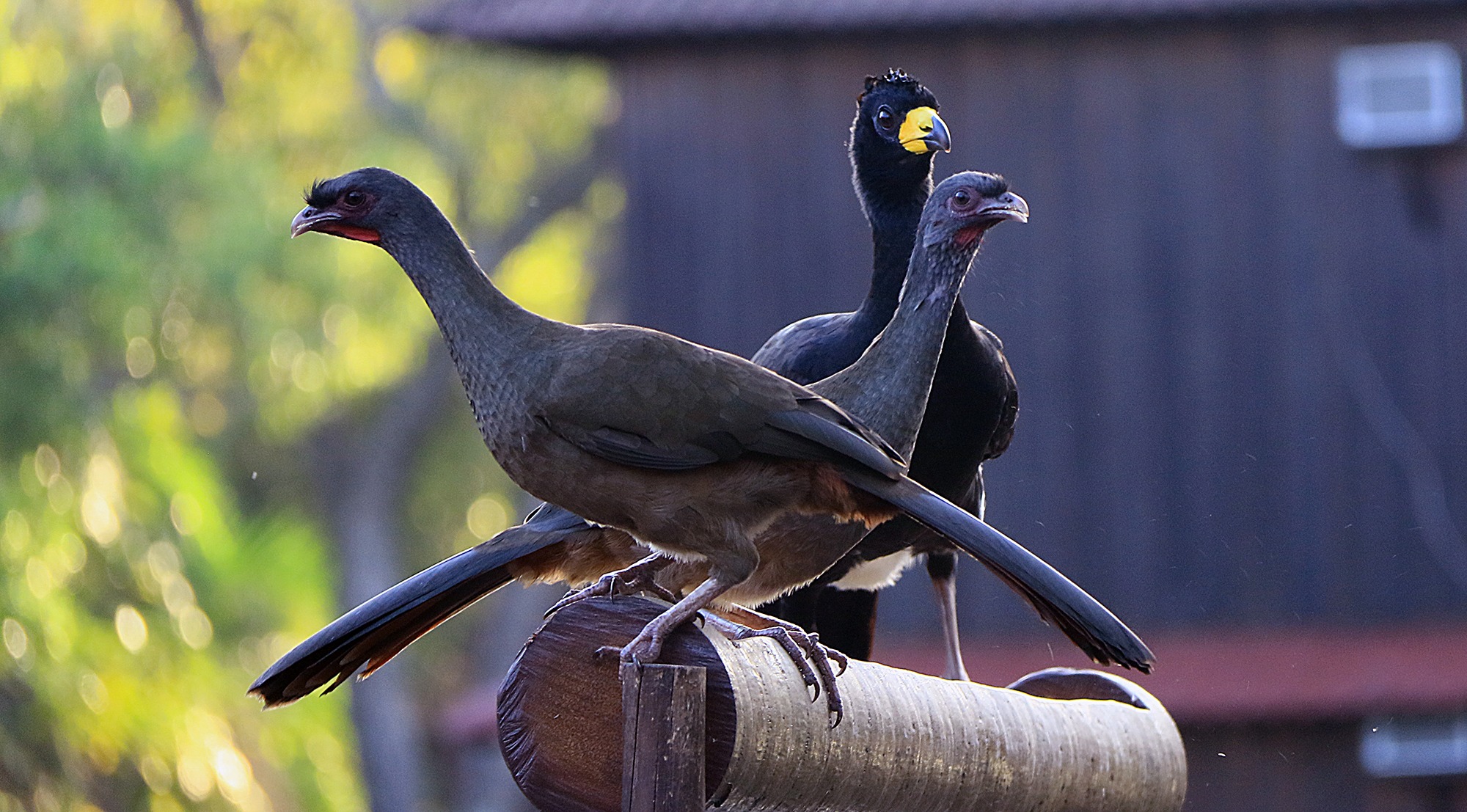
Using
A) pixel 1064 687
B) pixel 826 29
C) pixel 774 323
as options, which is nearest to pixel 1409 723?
pixel 774 323

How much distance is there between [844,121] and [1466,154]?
394 cm

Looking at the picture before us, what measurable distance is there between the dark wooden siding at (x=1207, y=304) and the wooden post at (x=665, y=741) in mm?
8629

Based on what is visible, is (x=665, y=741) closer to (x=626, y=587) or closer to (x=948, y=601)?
(x=626, y=587)

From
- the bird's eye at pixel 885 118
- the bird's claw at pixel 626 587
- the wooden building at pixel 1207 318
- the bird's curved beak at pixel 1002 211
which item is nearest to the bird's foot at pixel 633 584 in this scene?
the bird's claw at pixel 626 587

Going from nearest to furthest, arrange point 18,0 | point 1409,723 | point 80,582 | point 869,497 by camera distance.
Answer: point 869,497
point 80,582
point 1409,723
point 18,0

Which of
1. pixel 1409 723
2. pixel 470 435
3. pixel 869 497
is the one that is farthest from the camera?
pixel 470 435

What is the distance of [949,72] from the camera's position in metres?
11.3

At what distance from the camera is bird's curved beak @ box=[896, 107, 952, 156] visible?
4.18 metres

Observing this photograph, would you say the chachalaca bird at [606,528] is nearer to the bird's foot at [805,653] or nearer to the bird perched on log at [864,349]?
the bird perched on log at [864,349]

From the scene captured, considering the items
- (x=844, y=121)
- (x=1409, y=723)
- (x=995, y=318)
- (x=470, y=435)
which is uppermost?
(x=844, y=121)

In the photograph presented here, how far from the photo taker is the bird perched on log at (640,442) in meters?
2.67

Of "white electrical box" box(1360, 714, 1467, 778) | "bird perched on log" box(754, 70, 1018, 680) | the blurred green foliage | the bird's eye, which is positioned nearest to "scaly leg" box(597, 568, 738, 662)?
"bird perched on log" box(754, 70, 1018, 680)

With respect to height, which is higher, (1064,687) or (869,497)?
(869,497)

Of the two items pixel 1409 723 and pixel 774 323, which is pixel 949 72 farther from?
pixel 1409 723
